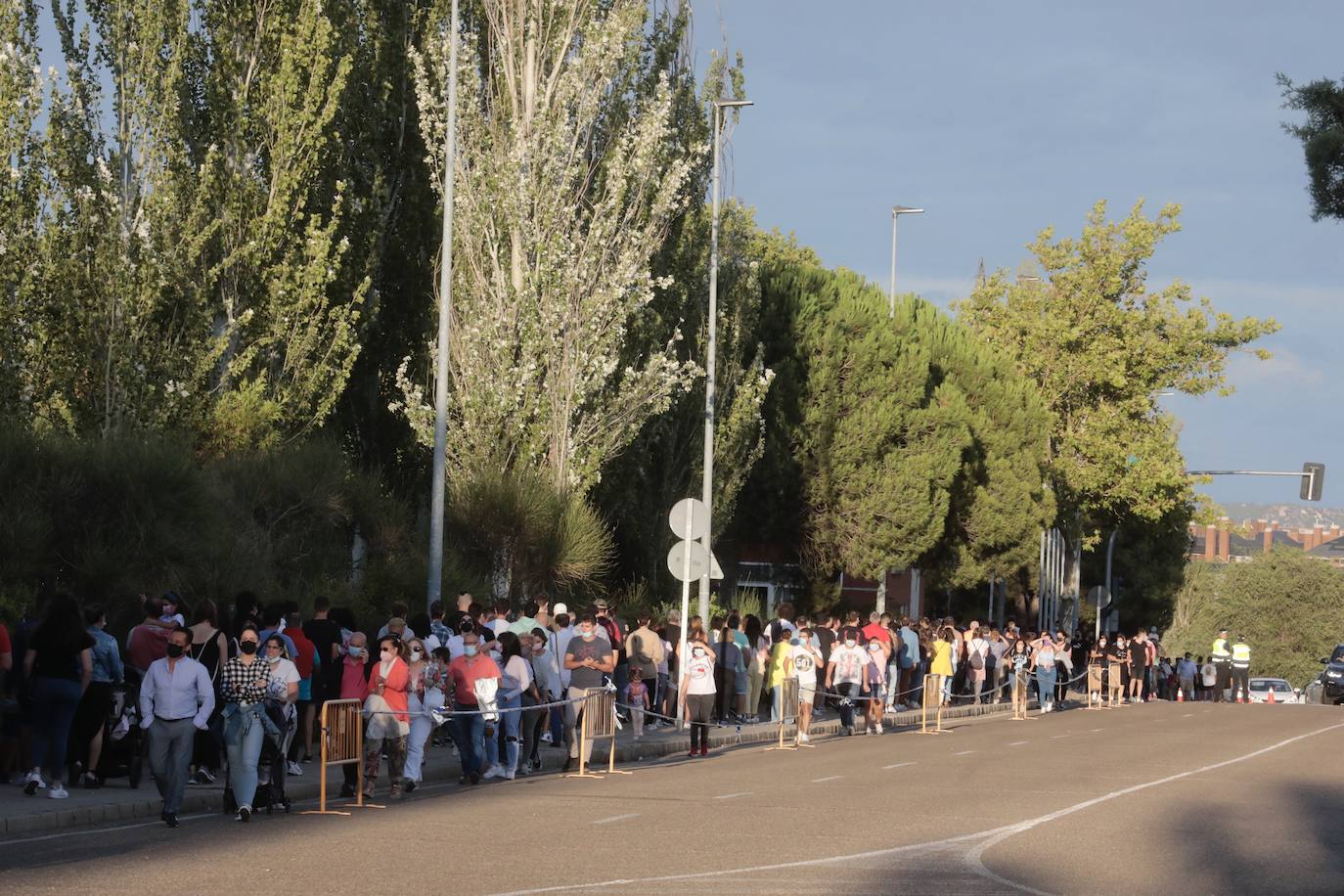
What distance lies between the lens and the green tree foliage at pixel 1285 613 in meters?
123

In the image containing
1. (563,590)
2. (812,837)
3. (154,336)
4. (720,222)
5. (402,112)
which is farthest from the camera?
(720,222)

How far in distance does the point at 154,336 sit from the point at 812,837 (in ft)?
54.6

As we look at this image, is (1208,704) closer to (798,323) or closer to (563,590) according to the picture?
(798,323)

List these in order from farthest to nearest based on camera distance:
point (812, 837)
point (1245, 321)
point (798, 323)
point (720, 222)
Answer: point (1245, 321) → point (798, 323) → point (720, 222) → point (812, 837)

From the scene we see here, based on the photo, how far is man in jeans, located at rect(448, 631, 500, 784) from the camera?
19703mm

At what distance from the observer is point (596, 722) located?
21844 millimetres

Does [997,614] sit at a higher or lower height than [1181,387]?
lower

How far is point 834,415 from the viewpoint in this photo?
47094 mm

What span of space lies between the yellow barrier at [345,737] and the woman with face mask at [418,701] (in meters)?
0.63

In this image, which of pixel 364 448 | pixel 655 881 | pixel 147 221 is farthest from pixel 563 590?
pixel 655 881

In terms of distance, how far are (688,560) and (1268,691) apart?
151 feet

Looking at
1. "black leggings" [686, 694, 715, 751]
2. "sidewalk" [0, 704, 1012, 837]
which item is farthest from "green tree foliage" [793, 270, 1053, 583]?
"black leggings" [686, 694, 715, 751]

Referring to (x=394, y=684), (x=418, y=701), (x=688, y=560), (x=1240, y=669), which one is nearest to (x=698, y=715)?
(x=688, y=560)

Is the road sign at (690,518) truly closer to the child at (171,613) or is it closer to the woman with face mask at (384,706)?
the woman with face mask at (384,706)
